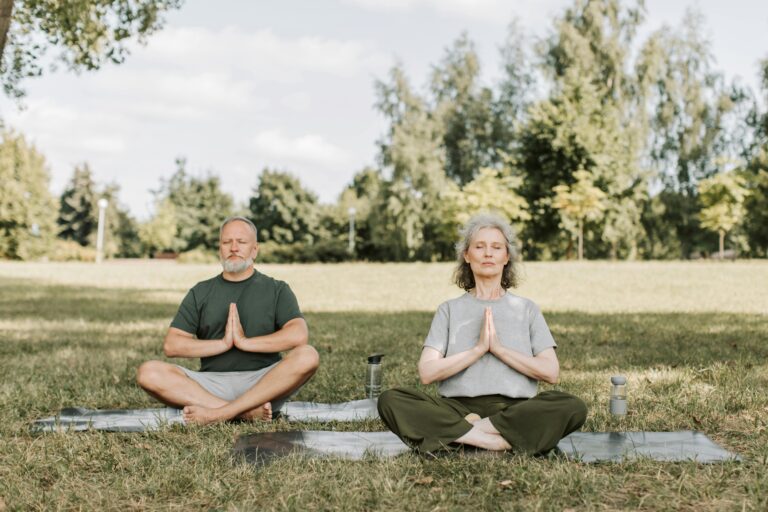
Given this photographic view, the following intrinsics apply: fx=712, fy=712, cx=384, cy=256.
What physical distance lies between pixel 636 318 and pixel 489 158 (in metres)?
34.3

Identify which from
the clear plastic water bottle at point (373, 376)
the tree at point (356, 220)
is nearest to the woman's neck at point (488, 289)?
the clear plastic water bottle at point (373, 376)

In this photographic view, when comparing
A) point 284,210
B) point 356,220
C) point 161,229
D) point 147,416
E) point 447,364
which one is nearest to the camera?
point 447,364

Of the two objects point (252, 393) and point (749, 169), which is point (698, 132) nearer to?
point (749, 169)

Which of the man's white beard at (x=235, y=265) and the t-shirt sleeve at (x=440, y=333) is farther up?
the man's white beard at (x=235, y=265)

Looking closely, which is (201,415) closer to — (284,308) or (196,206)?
(284,308)

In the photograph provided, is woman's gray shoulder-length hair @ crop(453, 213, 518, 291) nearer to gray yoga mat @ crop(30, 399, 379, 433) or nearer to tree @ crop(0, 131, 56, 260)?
gray yoga mat @ crop(30, 399, 379, 433)

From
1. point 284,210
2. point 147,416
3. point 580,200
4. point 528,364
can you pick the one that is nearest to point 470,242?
point 528,364

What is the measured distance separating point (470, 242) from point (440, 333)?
0.66 meters

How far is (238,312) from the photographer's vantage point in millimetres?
5566

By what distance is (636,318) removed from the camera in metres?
13.1

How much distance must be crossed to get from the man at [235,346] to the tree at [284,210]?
188 ft

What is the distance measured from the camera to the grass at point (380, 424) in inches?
144

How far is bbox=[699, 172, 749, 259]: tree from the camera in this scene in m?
36.1

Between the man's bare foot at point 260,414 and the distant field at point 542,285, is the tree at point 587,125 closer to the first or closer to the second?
the distant field at point 542,285
